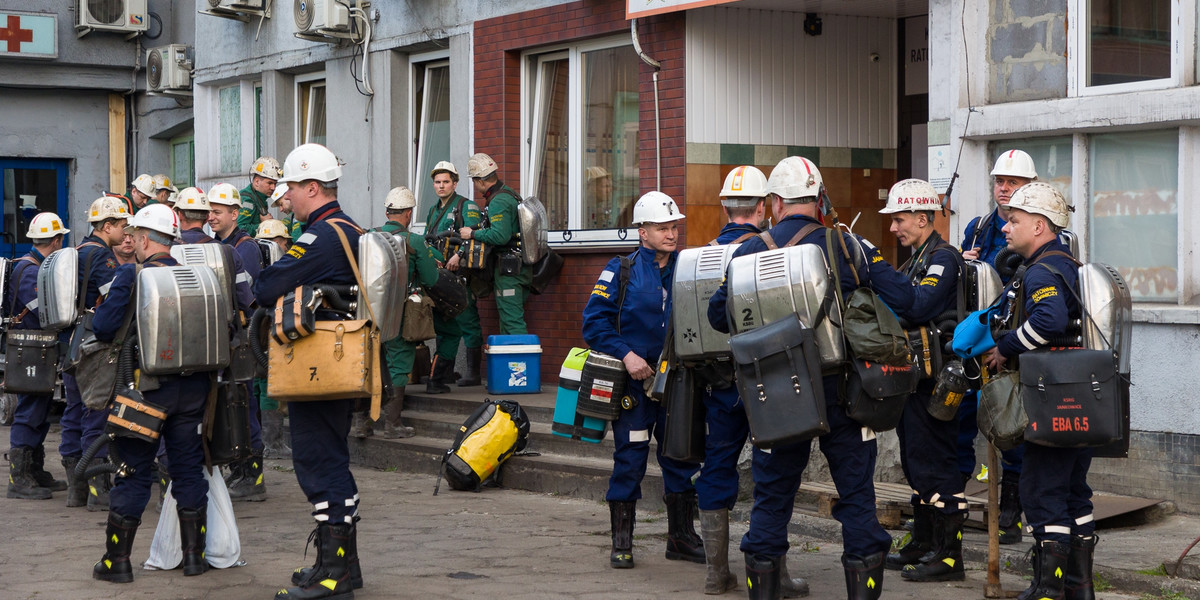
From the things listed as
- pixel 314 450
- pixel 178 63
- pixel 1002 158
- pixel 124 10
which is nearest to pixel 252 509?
pixel 314 450

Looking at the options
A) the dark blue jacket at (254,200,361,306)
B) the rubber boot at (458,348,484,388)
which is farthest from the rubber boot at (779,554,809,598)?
the rubber boot at (458,348,484,388)

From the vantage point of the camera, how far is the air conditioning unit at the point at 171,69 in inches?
751

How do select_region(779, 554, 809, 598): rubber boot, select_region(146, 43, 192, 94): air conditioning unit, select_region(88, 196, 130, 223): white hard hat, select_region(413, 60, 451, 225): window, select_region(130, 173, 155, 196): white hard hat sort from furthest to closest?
select_region(146, 43, 192, 94): air conditioning unit, select_region(413, 60, 451, 225): window, select_region(130, 173, 155, 196): white hard hat, select_region(88, 196, 130, 223): white hard hat, select_region(779, 554, 809, 598): rubber boot

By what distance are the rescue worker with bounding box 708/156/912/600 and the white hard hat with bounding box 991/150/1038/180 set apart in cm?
194

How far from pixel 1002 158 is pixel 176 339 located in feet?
15.5

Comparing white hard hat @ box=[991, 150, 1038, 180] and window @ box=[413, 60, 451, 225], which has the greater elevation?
window @ box=[413, 60, 451, 225]

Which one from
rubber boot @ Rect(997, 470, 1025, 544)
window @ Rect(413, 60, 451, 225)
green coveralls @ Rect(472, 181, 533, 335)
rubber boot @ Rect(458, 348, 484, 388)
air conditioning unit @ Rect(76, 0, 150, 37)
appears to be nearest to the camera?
rubber boot @ Rect(997, 470, 1025, 544)

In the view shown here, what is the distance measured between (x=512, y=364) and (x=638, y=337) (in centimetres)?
454

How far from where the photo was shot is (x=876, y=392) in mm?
5812

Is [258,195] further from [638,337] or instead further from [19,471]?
[638,337]

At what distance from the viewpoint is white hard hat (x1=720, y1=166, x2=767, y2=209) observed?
280 inches

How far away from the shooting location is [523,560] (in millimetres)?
7723

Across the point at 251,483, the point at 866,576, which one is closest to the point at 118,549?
the point at 251,483

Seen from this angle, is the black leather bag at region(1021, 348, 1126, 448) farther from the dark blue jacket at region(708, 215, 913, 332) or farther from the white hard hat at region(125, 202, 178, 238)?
the white hard hat at region(125, 202, 178, 238)
